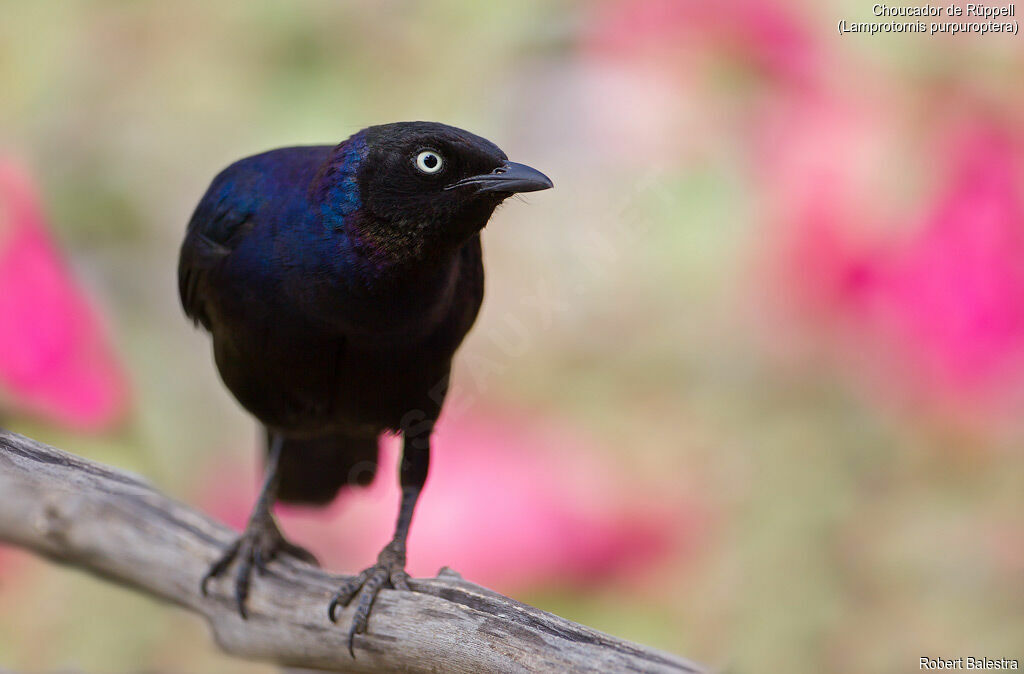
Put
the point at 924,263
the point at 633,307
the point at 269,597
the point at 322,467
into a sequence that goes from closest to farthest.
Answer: the point at 269,597 → the point at 924,263 → the point at 322,467 → the point at 633,307

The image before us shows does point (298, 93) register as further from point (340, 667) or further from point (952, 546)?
point (952, 546)

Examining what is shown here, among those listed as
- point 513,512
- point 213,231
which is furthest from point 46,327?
point 513,512

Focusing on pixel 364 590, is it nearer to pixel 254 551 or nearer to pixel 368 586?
pixel 368 586

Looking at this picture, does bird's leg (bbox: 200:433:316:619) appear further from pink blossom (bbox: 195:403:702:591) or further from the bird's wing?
the bird's wing

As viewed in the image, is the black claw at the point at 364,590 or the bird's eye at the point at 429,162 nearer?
the bird's eye at the point at 429,162

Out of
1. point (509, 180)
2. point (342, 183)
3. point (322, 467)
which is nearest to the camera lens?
point (509, 180)

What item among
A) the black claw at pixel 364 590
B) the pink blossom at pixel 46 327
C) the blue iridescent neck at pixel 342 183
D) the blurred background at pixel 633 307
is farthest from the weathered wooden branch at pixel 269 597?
the blue iridescent neck at pixel 342 183

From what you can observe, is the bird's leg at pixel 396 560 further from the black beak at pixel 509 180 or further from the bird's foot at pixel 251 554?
the black beak at pixel 509 180

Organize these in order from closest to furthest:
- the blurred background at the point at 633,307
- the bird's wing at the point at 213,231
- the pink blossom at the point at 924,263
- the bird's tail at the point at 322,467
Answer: the bird's wing at the point at 213,231, the blurred background at the point at 633,307, the pink blossom at the point at 924,263, the bird's tail at the point at 322,467
